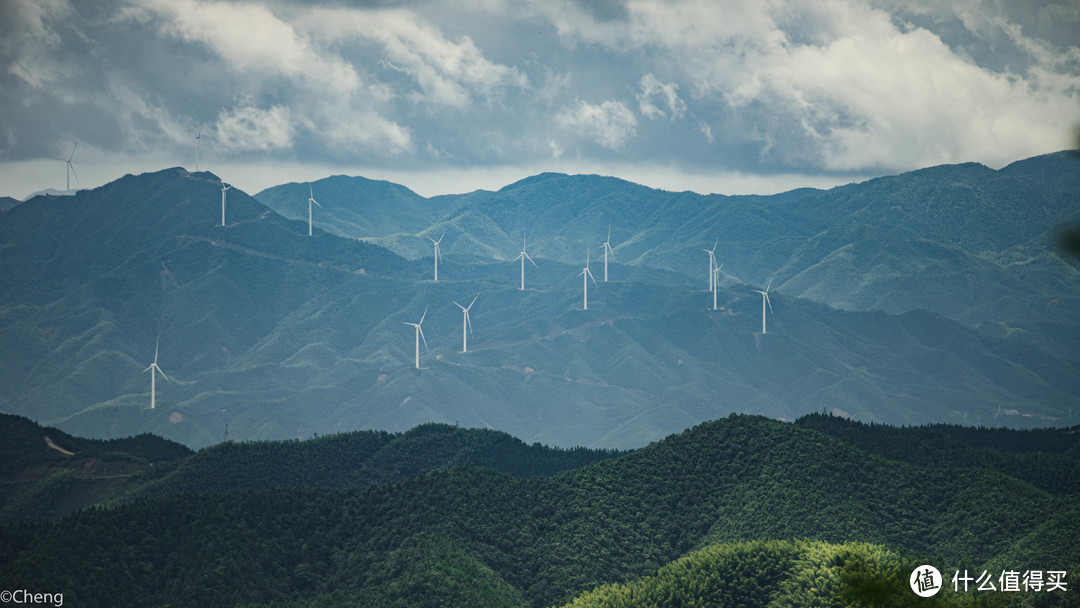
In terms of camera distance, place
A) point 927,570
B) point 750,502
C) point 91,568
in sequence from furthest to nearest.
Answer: point 750,502 < point 91,568 < point 927,570

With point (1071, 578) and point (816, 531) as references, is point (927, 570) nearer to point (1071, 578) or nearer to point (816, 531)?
point (1071, 578)

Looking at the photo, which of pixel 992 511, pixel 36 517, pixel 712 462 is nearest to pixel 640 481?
pixel 712 462

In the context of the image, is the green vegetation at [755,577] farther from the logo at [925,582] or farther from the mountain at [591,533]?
the logo at [925,582]

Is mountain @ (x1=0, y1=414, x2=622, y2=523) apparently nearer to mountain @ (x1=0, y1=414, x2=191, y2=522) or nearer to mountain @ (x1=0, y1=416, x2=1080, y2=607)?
mountain @ (x1=0, y1=414, x2=191, y2=522)

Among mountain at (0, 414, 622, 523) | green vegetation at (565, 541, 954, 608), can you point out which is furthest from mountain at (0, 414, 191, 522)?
green vegetation at (565, 541, 954, 608)

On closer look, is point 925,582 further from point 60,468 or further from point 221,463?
point 60,468

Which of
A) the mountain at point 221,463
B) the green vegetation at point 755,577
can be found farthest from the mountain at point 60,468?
the green vegetation at point 755,577

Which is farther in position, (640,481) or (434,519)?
(640,481)

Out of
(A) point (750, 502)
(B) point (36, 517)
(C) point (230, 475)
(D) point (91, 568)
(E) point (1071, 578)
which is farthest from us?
(C) point (230, 475)
